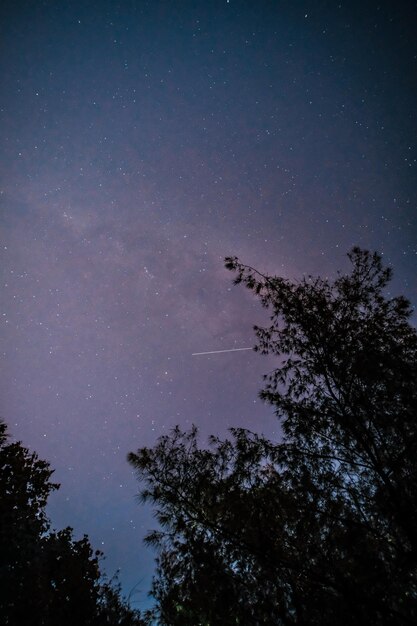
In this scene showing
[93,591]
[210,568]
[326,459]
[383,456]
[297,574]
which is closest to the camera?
[297,574]

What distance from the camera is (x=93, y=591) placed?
500 inches

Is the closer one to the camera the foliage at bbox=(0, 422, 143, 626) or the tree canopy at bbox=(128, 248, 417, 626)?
the tree canopy at bbox=(128, 248, 417, 626)

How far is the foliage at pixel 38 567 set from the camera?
9617 millimetres

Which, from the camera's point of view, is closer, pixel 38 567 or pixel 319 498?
pixel 319 498

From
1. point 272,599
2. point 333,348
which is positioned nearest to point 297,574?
point 272,599

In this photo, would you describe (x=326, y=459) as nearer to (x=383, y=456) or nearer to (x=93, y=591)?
(x=383, y=456)

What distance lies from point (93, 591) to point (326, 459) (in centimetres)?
1454

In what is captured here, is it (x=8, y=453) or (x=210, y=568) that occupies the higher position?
(x=8, y=453)

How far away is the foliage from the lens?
31.6 ft

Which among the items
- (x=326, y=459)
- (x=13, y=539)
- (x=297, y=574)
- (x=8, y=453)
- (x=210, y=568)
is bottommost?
(x=297, y=574)

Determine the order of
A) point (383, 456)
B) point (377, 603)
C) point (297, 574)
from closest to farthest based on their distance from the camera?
point (377, 603)
point (297, 574)
point (383, 456)

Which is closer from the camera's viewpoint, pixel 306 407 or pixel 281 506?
pixel 281 506

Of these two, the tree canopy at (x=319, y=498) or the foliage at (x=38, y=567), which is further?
the foliage at (x=38, y=567)

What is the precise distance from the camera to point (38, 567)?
10727 mm
